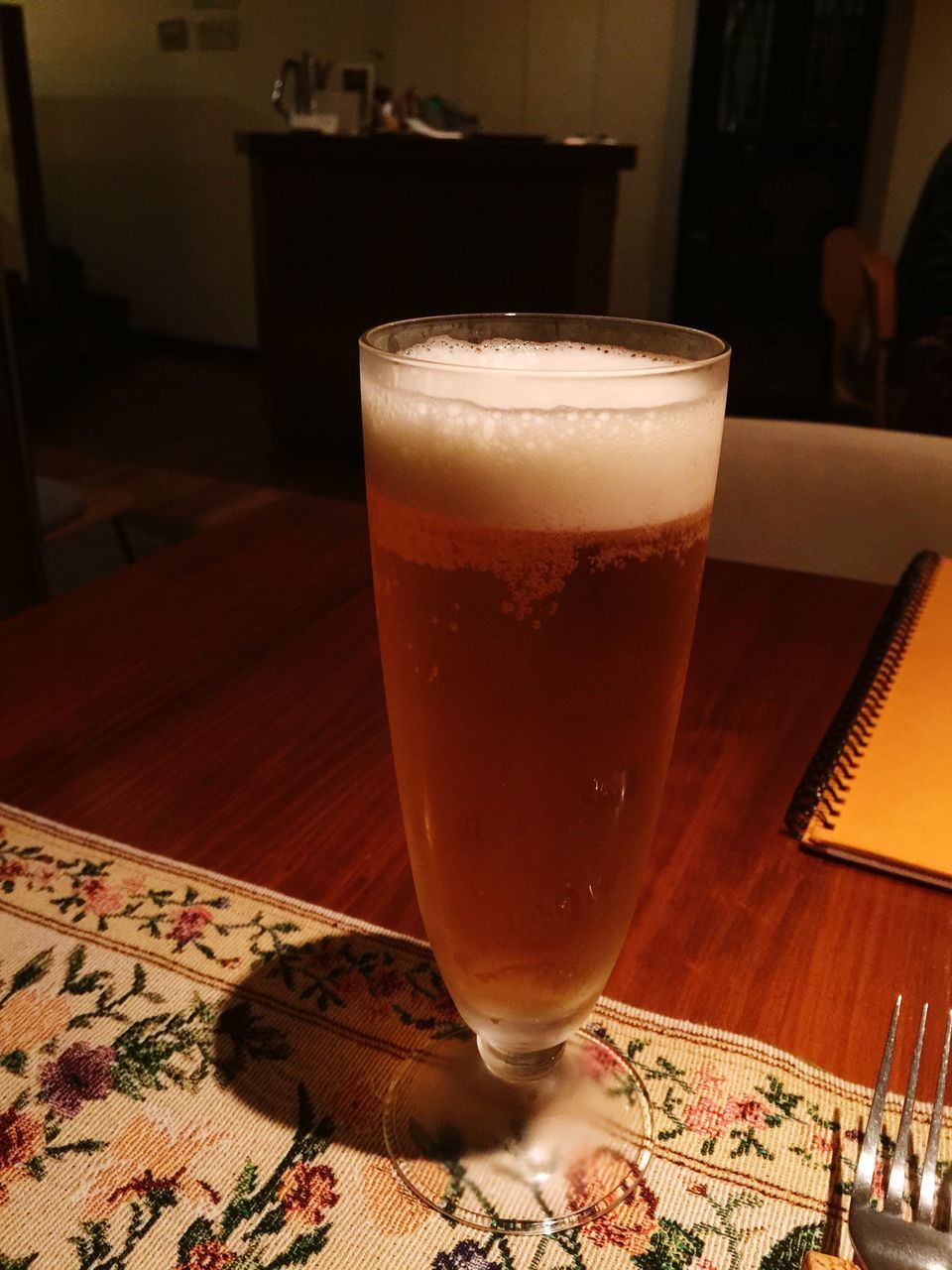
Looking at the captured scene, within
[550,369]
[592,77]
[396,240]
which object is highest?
[592,77]

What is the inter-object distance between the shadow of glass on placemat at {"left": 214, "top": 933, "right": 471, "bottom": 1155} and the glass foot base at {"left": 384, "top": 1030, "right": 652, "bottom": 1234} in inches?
0.5

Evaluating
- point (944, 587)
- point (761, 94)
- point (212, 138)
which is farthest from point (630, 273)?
point (944, 587)

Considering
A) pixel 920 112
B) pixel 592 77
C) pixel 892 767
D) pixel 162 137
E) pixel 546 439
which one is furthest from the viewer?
pixel 162 137

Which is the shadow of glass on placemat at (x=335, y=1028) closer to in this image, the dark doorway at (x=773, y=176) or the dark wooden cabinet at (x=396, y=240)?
the dark wooden cabinet at (x=396, y=240)

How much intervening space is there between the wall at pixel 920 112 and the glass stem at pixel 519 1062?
579 centimetres

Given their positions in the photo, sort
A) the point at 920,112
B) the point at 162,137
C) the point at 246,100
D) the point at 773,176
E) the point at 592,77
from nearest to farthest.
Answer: the point at 920,112
the point at 773,176
the point at 592,77
the point at 246,100
the point at 162,137

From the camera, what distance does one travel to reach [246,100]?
19.3ft

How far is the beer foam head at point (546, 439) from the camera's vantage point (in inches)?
15.1

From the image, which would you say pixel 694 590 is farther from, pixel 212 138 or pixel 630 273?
pixel 212 138

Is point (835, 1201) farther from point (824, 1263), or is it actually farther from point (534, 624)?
point (534, 624)

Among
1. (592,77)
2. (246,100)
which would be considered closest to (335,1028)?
(592,77)

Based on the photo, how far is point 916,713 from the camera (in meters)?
0.77

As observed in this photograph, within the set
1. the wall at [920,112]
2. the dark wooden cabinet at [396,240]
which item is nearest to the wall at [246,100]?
the wall at [920,112]

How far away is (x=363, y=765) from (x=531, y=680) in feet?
1.15
